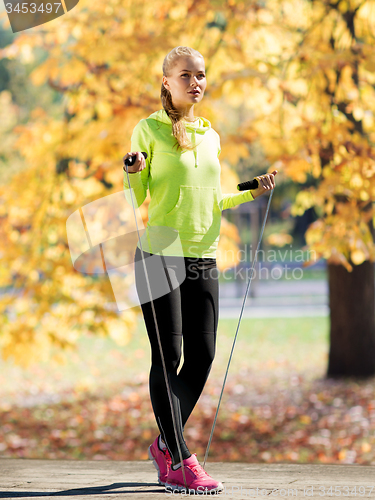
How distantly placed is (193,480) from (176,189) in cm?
114

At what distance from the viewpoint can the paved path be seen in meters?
2.61

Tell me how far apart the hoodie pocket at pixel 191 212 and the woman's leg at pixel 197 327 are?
0.51ft

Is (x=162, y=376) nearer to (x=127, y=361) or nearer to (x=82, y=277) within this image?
(x=82, y=277)

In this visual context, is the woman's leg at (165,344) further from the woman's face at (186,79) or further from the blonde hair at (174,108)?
the woman's face at (186,79)

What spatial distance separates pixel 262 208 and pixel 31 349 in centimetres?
1692

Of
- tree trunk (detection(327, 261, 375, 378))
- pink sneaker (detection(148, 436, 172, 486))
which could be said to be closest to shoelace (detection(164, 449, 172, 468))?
pink sneaker (detection(148, 436, 172, 486))

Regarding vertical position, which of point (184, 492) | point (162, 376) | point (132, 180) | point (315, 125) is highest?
point (315, 125)

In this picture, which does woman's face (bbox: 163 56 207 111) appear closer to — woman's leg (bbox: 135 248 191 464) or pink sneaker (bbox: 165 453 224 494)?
woman's leg (bbox: 135 248 191 464)

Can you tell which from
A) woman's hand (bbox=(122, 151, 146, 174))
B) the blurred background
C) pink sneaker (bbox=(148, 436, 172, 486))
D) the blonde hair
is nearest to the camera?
woman's hand (bbox=(122, 151, 146, 174))

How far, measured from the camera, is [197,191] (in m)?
2.54

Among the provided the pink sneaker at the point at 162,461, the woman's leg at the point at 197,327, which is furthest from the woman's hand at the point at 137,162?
the pink sneaker at the point at 162,461

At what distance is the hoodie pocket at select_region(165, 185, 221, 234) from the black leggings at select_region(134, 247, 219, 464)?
12 cm

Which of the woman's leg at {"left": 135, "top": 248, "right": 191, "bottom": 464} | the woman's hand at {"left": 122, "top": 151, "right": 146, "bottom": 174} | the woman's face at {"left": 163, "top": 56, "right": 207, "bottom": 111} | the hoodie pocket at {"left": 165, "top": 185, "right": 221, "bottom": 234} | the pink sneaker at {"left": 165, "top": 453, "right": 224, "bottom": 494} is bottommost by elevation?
the pink sneaker at {"left": 165, "top": 453, "right": 224, "bottom": 494}

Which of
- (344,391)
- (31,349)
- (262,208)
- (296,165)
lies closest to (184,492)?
(296,165)
